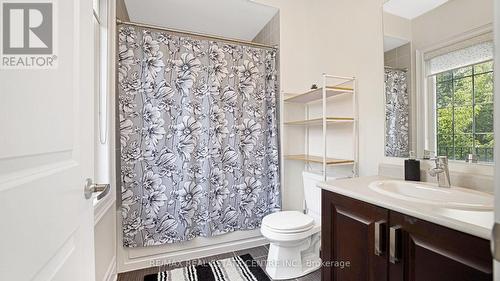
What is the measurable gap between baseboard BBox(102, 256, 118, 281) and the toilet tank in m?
1.58

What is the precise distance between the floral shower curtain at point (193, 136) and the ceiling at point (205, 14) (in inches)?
16.0

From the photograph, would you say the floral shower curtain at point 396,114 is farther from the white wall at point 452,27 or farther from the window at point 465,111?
the window at point 465,111

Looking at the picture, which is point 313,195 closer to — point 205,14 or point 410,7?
point 410,7

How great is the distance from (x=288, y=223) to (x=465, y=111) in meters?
1.23

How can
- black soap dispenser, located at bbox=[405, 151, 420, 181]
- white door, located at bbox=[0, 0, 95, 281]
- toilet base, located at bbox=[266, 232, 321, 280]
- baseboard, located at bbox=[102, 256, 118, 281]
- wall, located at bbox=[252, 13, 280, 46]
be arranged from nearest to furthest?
white door, located at bbox=[0, 0, 95, 281], black soap dispenser, located at bbox=[405, 151, 420, 181], baseboard, located at bbox=[102, 256, 118, 281], toilet base, located at bbox=[266, 232, 321, 280], wall, located at bbox=[252, 13, 280, 46]

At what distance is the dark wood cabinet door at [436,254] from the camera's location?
68 cm

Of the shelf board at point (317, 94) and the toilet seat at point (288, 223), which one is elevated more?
the shelf board at point (317, 94)

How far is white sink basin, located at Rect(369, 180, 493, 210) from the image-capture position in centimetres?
88

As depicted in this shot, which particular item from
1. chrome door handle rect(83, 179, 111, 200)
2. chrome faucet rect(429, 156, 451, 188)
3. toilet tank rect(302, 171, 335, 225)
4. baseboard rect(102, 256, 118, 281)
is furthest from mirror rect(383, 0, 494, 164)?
baseboard rect(102, 256, 118, 281)

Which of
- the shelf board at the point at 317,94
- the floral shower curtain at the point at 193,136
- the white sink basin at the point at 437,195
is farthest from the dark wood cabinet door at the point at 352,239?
the floral shower curtain at the point at 193,136

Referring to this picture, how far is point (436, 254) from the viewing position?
77 centimetres

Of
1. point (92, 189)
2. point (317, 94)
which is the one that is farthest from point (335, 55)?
point (92, 189)

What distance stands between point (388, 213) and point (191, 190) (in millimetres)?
1518

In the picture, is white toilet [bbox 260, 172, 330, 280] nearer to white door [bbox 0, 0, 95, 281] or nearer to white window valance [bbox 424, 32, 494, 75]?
white window valance [bbox 424, 32, 494, 75]
